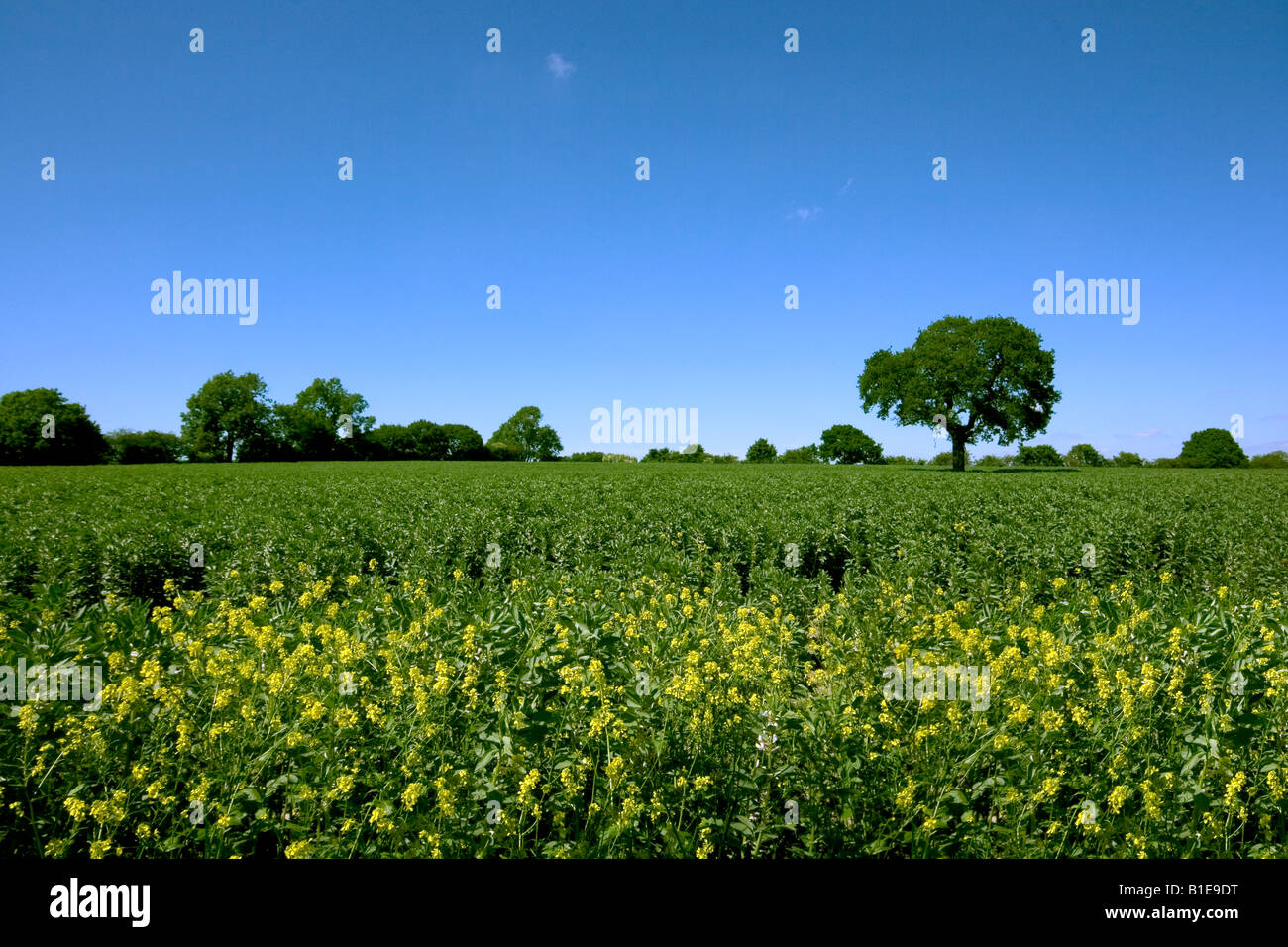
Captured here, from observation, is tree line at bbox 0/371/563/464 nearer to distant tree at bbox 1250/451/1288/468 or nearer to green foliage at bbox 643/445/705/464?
green foliage at bbox 643/445/705/464

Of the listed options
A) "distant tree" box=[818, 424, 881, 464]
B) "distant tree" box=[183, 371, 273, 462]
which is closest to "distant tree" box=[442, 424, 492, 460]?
"distant tree" box=[183, 371, 273, 462]

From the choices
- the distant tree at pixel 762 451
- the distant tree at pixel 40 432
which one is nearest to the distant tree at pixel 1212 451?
the distant tree at pixel 762 451

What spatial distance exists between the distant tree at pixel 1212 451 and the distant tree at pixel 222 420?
494ft

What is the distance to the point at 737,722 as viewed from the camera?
4141mm

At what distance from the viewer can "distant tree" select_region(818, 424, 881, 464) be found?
4847 inches

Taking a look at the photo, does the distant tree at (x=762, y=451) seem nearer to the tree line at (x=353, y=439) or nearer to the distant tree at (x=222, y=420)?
the tree line at (x=353, y=439)

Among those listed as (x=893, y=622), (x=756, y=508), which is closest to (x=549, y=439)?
(x=756, y=508)
